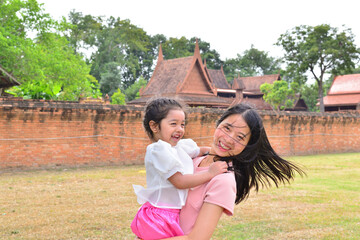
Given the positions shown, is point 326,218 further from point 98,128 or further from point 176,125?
point 98,128

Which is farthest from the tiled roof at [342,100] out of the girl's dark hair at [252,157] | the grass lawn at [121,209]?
the girl's dark hair at [252,157]

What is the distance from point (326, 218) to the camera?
20.7 ft

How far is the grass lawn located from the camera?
5.51 metres

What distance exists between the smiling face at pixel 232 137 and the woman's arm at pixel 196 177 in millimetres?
175

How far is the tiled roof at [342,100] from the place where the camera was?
Result: 37094 mm

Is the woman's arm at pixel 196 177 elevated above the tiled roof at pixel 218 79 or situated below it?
below

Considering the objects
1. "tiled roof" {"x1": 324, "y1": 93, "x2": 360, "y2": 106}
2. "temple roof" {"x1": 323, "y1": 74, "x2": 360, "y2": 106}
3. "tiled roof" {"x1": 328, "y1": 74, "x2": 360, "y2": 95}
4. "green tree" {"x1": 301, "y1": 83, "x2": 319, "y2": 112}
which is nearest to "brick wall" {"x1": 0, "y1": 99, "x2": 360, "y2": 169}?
"tiled roof" {"x1": 324, "y1": 93, "x2": 360, "y2": 106}

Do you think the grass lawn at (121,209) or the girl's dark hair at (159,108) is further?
the grass lawn at (121,209)

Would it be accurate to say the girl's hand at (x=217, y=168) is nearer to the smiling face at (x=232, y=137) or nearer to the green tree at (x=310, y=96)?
the smiling face at (x=232, y=137)

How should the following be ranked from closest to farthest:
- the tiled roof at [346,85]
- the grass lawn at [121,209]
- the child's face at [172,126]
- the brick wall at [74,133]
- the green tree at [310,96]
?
the child's face at [172,126], the grass lawn at [121,209], the brick wall at [74,133], the tiled roof at [346,85], the green tree at [310,96]

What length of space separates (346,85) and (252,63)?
27016 millimetres

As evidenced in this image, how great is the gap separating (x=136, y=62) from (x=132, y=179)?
39572 mm

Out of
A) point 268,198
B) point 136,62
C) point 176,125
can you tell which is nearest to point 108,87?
point 136,62

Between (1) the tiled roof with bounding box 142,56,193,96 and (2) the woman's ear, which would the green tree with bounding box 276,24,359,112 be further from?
A: (2) the woman's ear
